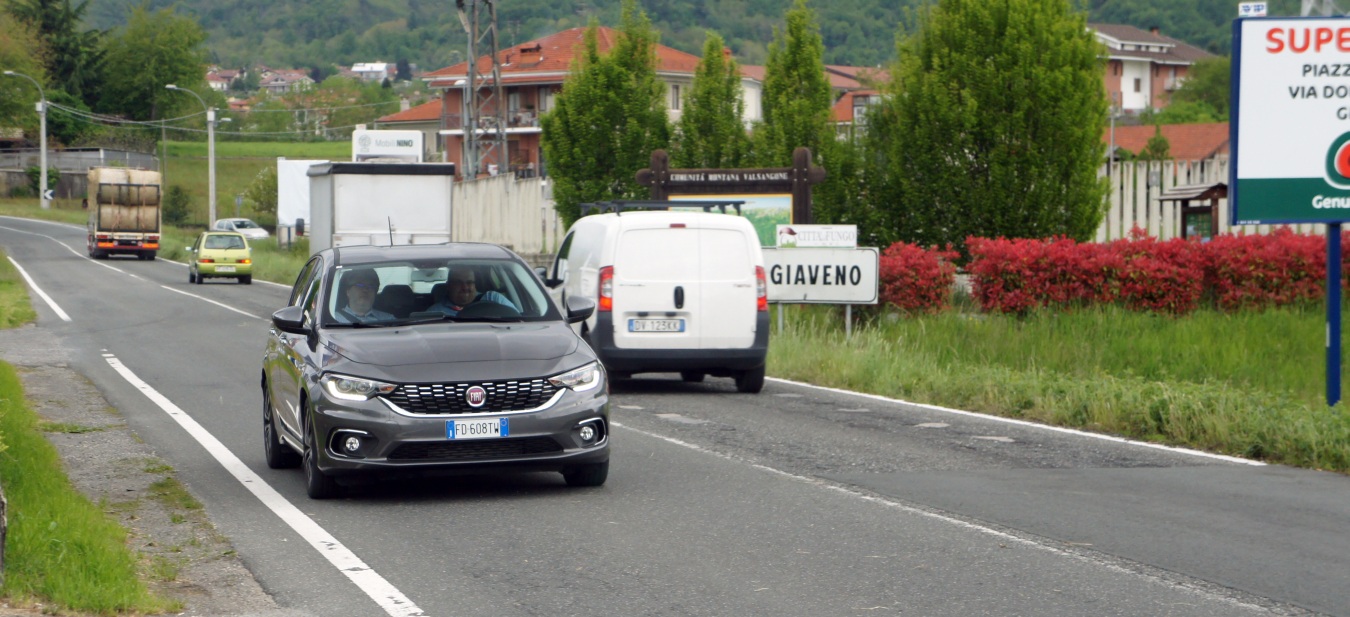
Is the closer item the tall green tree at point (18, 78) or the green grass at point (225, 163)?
the green grass at point (225, 163)

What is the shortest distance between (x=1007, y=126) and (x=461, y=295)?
676 inches

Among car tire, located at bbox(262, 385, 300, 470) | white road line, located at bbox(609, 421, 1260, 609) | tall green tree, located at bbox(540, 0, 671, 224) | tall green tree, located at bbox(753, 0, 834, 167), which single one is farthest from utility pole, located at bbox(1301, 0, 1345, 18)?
tall green tree, located at bbox(540, 0, 671, 224)

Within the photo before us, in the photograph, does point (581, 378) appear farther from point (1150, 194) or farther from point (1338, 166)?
point (1150, 194)

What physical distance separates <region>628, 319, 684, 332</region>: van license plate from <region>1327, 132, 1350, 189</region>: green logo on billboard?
6.00 m

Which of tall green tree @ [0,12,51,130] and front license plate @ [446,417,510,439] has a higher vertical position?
tall green tree @ [0,12,51,130]

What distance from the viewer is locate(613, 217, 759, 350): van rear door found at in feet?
51.9

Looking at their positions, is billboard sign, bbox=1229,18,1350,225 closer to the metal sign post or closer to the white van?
the metal sign post

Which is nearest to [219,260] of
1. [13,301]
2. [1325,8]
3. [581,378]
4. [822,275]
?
[13,301]

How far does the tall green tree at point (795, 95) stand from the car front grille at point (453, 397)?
20606 millimetres

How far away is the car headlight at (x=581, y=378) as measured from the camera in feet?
30.6

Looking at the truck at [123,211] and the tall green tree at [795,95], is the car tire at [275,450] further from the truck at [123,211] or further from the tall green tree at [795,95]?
the truck at [123,211]

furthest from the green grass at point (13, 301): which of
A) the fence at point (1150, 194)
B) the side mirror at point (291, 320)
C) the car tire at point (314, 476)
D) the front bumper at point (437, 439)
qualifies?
the front bumper at point (437, 439)

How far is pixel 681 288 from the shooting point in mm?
15875

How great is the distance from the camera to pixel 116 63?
140 metres
